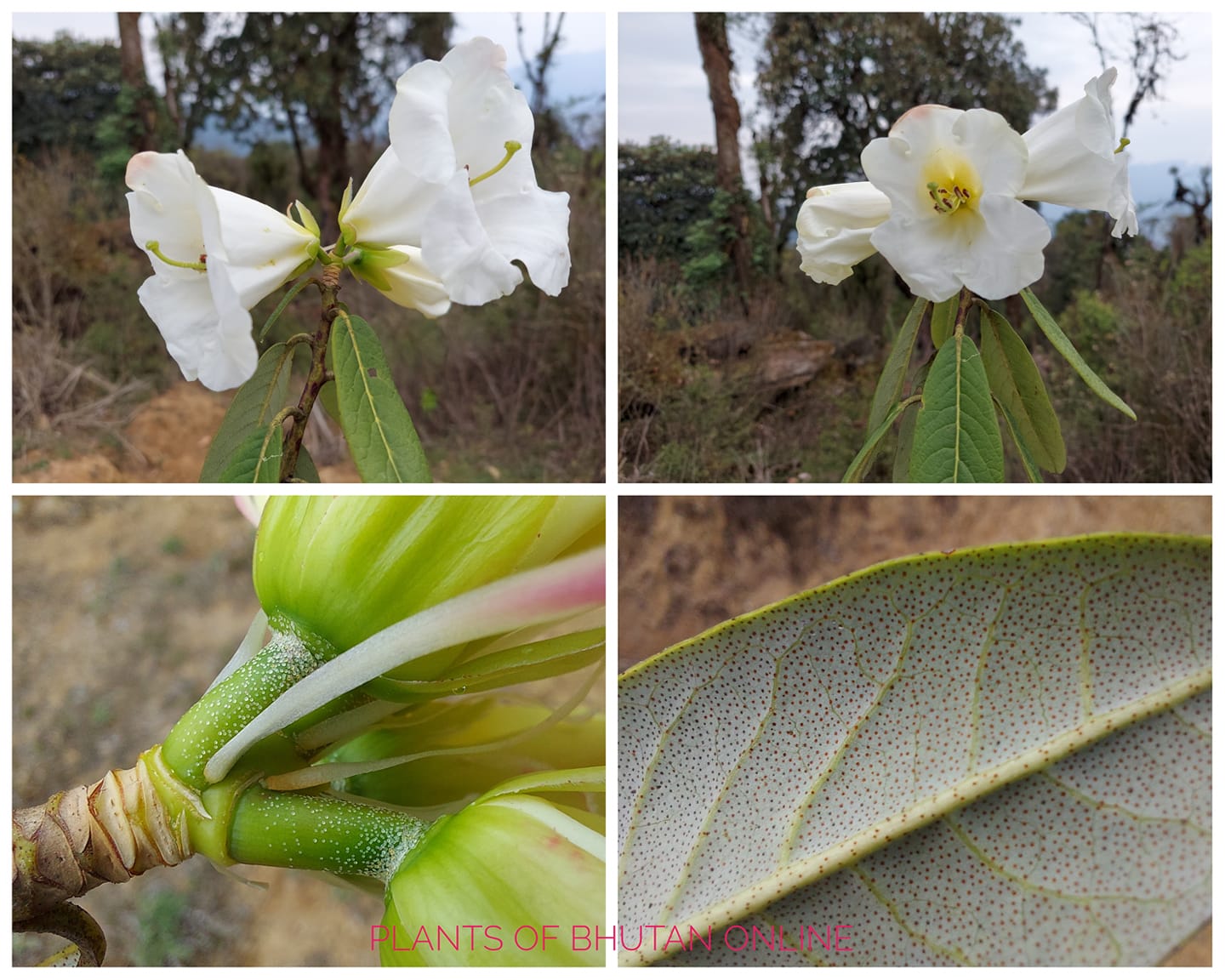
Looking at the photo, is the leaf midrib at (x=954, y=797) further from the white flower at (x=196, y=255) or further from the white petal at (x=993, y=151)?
the white flower at (x=196, y=255)

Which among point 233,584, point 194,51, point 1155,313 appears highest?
point 194,51

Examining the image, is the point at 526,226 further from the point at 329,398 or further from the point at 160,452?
the point at 160,452

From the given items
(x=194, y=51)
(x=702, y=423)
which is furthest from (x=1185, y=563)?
(x=194, y=51)

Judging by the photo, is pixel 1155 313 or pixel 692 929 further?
pixel 1155 313

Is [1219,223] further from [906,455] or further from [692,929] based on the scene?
[692,929]

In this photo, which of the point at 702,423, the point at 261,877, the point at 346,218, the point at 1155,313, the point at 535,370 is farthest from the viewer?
the point at 535,370

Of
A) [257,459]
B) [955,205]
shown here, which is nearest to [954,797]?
[955,205]

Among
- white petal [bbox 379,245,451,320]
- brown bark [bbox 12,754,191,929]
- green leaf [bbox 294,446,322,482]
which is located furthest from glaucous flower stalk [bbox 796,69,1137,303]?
brown bark [bbox 12,754,191,929]
